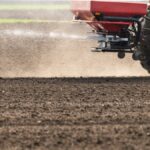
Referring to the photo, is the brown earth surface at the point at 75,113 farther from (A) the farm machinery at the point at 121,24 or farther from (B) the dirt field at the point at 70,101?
(A) the farm machinery at the point at 121,24

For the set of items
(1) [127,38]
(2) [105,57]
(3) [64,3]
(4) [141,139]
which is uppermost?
(4) [141,139]

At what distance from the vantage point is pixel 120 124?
20.1 feet

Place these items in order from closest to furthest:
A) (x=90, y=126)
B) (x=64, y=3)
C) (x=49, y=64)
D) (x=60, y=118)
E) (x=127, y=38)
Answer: (x=90, y=126)
(x=60, y=118)
(x=127, y=38)
(x=49, y=64)
(x=64, y=3)

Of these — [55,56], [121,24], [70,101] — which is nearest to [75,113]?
[70,101]

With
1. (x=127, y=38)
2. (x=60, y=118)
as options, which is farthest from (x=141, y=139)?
(x=127, y=38)

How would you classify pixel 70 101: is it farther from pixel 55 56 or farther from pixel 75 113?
pixel 55 56

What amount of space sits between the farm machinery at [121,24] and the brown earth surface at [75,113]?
683 millimetres

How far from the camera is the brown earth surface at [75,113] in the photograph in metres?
5.34

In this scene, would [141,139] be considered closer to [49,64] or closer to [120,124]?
[120,124]

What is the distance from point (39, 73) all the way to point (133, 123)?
617cm

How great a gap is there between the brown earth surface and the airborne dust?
1744 mm

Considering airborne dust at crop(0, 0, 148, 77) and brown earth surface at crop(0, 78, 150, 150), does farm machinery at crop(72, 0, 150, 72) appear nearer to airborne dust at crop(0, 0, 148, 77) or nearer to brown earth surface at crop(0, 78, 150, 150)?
airborne dust at crop(0, 0, 148, 77)

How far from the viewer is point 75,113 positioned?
6.78m

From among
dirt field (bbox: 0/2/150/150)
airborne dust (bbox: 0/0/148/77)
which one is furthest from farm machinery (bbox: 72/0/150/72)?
dirt field (bbox: 0/2/150/150)
